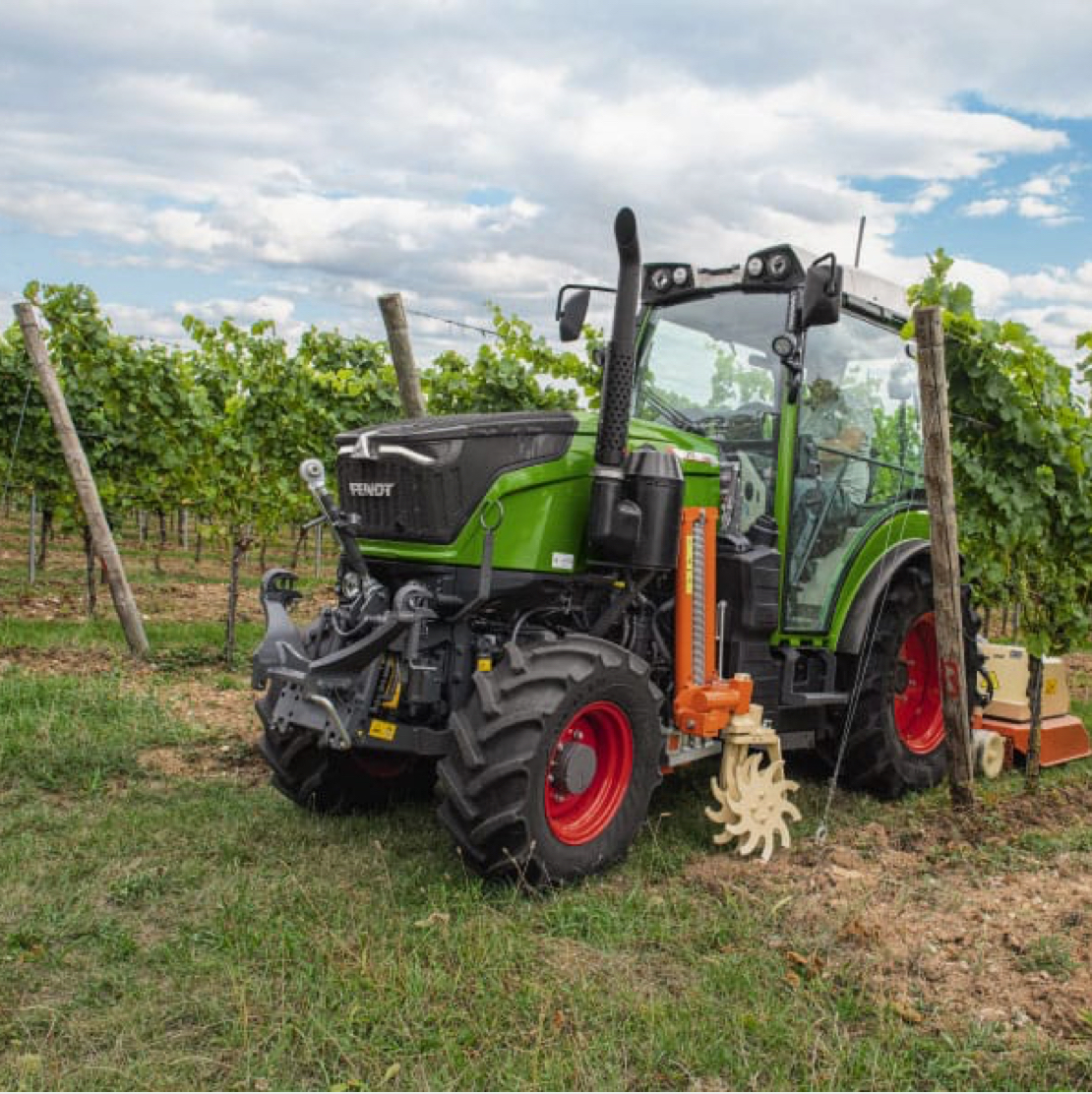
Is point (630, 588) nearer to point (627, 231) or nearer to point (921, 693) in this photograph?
point (627, 231)

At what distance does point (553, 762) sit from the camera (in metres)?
4.25

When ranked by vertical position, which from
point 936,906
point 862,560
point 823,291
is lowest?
point 936,906

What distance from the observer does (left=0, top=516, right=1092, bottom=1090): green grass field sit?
3.03 m

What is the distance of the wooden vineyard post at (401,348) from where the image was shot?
7227 mm

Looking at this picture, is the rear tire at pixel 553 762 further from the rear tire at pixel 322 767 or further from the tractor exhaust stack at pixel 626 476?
the rear tire at pixel 322 767

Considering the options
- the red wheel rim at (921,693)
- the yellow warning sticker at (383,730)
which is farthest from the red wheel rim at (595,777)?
the red wheel rim at (921,693)

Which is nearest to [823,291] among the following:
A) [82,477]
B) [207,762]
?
[207,762]

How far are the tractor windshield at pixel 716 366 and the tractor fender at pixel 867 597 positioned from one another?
1.04 metres

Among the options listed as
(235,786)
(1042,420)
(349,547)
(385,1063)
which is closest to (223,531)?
(235,786)

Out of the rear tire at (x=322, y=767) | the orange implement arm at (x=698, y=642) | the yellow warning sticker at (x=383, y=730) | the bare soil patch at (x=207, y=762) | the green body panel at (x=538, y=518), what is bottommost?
the bare soil patch at (x=207, y=762)

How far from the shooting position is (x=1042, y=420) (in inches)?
226

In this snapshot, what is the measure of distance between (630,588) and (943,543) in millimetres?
1633

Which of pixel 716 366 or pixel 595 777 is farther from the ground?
pixel 716 366

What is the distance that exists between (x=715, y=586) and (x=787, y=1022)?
7.10 ft
